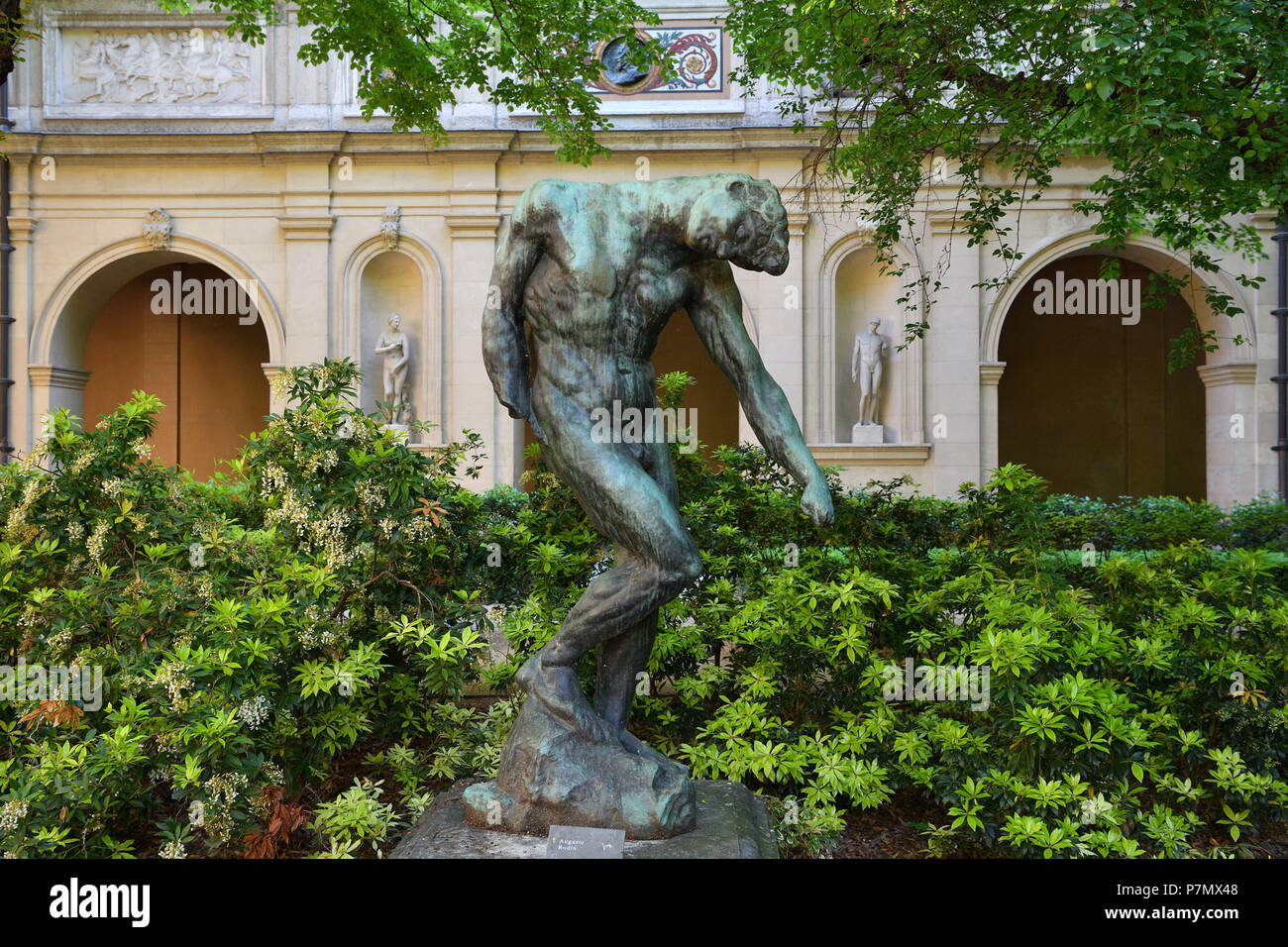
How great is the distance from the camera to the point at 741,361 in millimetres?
3436

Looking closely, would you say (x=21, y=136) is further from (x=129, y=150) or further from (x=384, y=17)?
(x=384, y=17)

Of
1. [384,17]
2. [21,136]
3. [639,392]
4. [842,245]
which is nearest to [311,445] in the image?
[639,392]

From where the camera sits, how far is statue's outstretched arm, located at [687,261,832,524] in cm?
338

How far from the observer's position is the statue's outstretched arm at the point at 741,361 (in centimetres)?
338

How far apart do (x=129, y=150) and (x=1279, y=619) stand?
577 inches

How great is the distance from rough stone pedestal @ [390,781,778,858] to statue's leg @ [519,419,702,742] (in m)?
0.38

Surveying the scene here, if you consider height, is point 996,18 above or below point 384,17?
below

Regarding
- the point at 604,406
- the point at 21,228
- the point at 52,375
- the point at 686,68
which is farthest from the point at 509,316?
the point at 21,228

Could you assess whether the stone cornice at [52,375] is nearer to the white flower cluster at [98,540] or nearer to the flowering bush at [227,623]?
the flowering bush at [227,623]

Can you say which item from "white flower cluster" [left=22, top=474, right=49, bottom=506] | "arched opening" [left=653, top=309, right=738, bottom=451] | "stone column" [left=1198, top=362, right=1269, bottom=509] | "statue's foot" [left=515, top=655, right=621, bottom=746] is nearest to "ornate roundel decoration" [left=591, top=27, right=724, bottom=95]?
"arched opening" [left=653, top=309, right=738, bottom=451]

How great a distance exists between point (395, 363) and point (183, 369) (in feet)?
23.7

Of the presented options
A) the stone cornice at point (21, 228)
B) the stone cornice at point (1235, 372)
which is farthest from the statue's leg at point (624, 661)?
the stone cornice at point (21, 228)

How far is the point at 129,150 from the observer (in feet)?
46.7

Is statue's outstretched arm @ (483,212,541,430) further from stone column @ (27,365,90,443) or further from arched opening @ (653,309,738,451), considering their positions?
arched opening @ (653,309,738,451)
